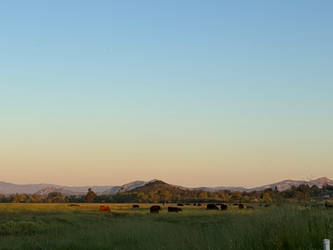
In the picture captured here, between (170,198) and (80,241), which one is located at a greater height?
(170,198)

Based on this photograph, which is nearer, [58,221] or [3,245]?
[3,245]

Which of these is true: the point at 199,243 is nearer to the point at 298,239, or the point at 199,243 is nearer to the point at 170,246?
the point at 170,246

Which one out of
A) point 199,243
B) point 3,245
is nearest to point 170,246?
point 199,243

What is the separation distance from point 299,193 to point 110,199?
116 meters

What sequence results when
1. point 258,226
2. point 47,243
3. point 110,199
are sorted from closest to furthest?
point 258,226 < point 47,243 < point 110,199

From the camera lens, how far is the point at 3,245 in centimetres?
2078

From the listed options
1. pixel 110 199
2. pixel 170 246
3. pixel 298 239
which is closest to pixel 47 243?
pixel 170 246

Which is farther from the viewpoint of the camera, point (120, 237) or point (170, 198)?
point (170, 198)

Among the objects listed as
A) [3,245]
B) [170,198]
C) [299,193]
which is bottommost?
[3,245]

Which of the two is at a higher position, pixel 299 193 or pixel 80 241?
pixel 299 193

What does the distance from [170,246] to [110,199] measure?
11545 centimetres

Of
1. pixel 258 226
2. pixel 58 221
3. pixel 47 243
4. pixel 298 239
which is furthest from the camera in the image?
pixel 58 221

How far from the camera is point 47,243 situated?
20453mm

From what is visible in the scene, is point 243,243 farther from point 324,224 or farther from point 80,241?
point 80,241
